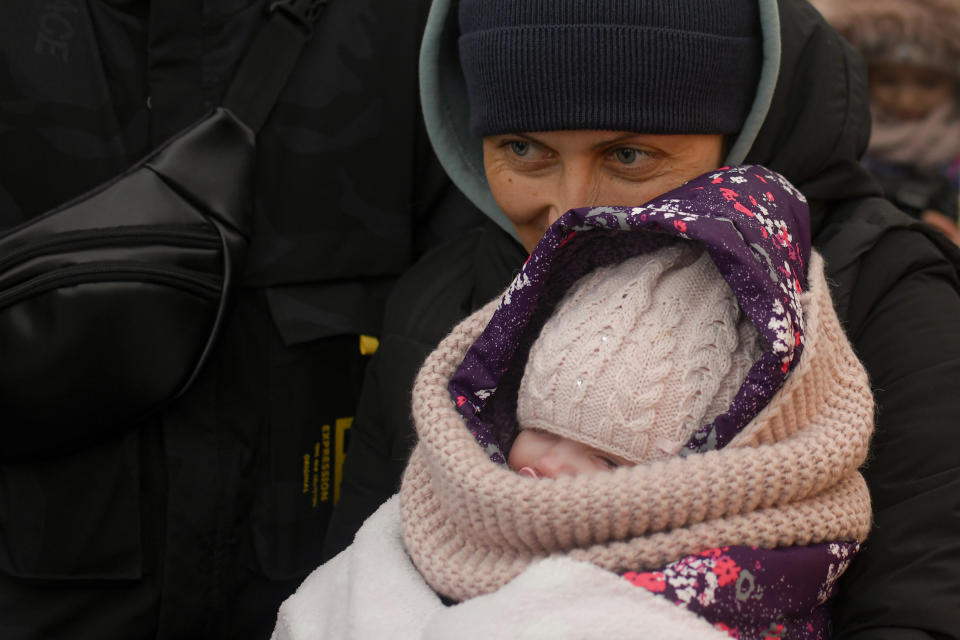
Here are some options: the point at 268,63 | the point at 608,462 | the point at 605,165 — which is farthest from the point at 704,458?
the point at 268,63

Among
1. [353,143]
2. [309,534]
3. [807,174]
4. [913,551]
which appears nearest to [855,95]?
[807,174]

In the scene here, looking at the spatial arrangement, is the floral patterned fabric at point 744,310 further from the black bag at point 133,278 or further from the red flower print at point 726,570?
the black bag at point 133,278

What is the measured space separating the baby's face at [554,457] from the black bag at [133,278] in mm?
616

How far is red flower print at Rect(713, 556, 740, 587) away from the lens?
1.02 metres

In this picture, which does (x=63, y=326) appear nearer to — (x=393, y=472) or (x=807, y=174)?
(x=393, y=472)

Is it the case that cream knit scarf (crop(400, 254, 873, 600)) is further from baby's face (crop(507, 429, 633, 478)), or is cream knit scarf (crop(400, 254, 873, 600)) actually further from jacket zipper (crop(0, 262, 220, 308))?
jacket zipper (crop(0, 262, 220, 308))

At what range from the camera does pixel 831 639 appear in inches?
48.3

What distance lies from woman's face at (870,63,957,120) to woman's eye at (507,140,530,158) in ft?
8.93

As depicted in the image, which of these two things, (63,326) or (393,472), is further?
(393,472)

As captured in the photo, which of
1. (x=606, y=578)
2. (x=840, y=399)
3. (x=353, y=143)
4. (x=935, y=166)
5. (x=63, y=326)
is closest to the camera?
(x=606, y=578)

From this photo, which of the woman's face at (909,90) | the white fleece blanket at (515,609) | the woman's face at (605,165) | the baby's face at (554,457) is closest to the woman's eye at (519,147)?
the woman's face at (605,165)

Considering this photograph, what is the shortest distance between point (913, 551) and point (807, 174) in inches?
23.1

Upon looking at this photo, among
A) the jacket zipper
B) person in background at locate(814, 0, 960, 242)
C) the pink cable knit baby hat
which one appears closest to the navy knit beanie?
the pink cable knit baby hat

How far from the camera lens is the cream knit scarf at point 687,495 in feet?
3.47
